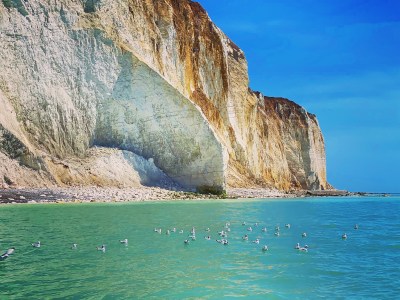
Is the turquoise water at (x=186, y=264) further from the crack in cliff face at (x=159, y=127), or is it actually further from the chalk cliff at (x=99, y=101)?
the crack in cliff face at (x=159, y=127)

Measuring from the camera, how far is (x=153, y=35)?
45.0 metres

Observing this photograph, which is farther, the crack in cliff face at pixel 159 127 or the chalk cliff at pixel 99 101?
the crack in cliff face at pixel 159 127

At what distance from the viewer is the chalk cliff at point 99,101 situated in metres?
35.4

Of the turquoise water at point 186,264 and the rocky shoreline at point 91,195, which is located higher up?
the rocky shoreline at point 91,195

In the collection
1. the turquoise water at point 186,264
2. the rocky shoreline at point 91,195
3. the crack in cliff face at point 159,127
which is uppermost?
the crack in cliff face at point 159,127

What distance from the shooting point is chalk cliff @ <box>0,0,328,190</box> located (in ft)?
116

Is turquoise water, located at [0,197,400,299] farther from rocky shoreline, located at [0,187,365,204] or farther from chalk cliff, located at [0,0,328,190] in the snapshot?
chalk cliff, located at [0,0,328,190]

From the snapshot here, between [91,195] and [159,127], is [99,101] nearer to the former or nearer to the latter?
[159,127]

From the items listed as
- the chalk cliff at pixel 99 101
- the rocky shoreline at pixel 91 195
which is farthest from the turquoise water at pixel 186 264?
the chalk cliff at pixel 99 101

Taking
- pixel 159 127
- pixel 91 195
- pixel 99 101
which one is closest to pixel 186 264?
pixel 91 195

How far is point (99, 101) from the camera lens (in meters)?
39.3

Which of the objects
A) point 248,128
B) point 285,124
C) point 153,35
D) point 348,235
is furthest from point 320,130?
point 348,235

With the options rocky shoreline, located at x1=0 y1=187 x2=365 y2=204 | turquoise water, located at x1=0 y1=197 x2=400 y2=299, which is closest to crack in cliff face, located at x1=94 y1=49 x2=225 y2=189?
rocky shoreline, located at x1=0 y1=187 x2=365 y2=204

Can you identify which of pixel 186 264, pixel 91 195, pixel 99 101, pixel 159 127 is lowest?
pixel 186 264
